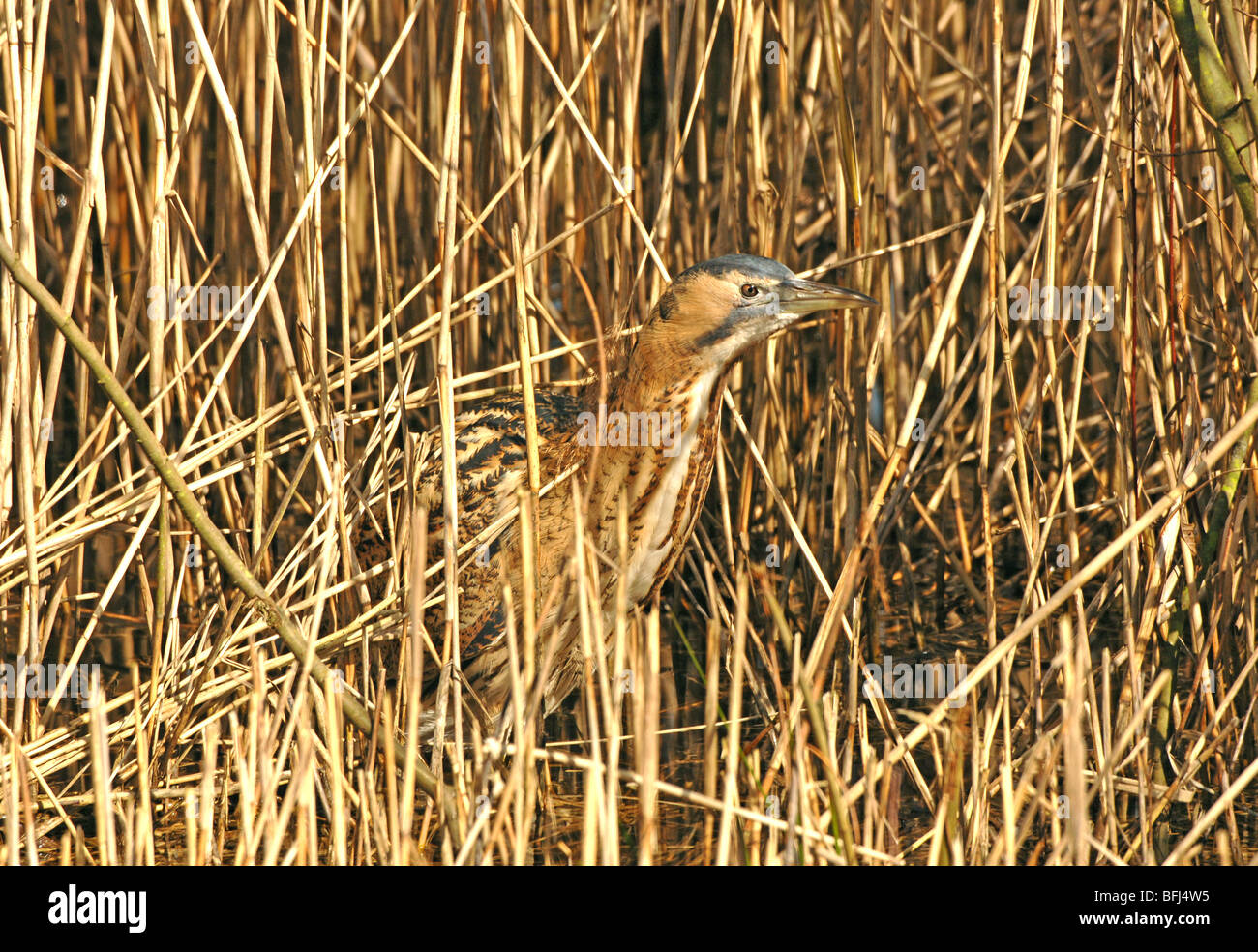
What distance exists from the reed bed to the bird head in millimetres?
131

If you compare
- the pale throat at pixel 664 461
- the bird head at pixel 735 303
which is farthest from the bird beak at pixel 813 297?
the pale throat at pixel 664 461

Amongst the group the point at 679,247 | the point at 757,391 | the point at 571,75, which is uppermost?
the point at 571,75

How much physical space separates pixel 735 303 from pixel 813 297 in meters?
0.15

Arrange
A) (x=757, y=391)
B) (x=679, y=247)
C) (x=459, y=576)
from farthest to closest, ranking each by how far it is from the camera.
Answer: (x=679, y=247), (x=757, y=391), (x=459, y=576)

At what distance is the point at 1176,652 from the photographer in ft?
9.23

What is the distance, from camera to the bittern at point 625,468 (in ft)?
9.41

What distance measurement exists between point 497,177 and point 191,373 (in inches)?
36.3

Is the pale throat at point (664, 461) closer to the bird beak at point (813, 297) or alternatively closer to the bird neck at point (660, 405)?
the bird neck at point (660, 405)

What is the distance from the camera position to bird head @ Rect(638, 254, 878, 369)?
2830 mm

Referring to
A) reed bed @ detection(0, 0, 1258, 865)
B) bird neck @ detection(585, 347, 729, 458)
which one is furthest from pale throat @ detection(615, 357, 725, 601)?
reed bed @ detection(0, 0, 1258, 865)

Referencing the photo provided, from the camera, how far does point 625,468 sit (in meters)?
3.04

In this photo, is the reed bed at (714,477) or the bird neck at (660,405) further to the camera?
the bird neck at (660,405)
